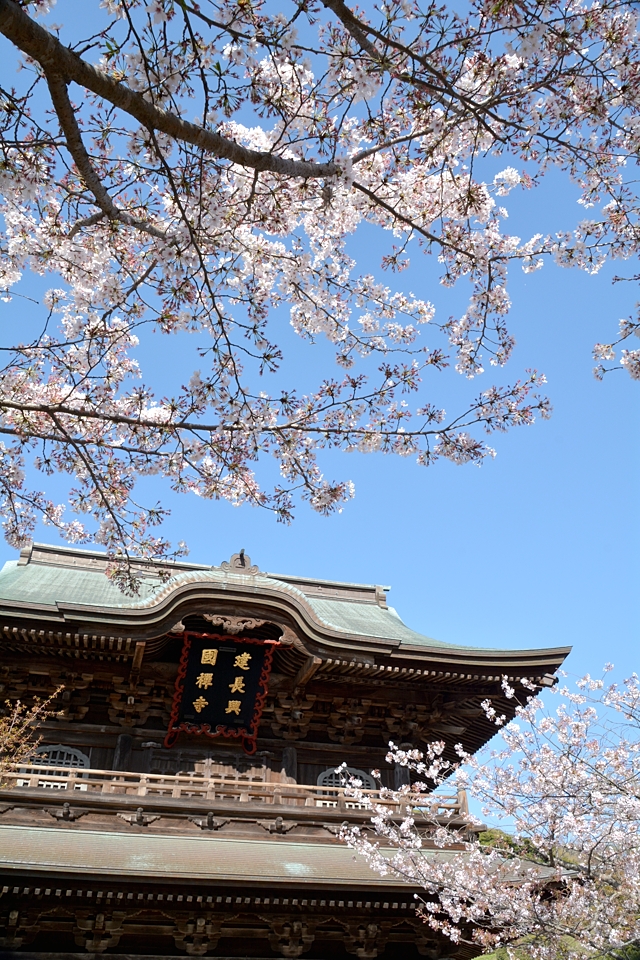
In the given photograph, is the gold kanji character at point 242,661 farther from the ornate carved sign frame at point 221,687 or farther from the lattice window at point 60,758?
the lattice window at point 60,758

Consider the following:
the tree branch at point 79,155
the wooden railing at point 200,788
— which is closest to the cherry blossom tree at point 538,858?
the wooden railing at point 200,788

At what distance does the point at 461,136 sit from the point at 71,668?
25.7 feet

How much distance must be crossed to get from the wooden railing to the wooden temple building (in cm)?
4

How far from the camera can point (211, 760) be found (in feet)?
31.1

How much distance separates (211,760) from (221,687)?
1004mm

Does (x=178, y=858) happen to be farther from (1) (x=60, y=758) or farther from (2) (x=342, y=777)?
(2) (x=342, y=777)

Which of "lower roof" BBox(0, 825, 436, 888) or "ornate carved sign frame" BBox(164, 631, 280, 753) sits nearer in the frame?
"lower roof" BBox(0, 825, 436, 888)

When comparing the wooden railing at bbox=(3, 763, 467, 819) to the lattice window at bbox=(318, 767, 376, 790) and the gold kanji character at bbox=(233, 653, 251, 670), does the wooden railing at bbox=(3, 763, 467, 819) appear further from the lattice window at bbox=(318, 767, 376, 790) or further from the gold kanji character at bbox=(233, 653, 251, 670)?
the gold kanji character at bbox=(233, 653, 251, 670)

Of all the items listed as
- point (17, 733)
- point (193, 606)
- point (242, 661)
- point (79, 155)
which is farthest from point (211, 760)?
point (79, 155)

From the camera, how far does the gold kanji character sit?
31.7 ft

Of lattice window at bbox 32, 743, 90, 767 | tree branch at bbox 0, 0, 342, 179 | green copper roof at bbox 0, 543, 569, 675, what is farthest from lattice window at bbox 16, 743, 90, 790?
tree branch at bbox 0, 0, 342, 179

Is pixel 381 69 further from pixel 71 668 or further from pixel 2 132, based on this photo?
pixel 71 668

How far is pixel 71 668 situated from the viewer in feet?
30.1

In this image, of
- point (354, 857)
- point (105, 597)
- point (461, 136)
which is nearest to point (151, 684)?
point (105, 597)
